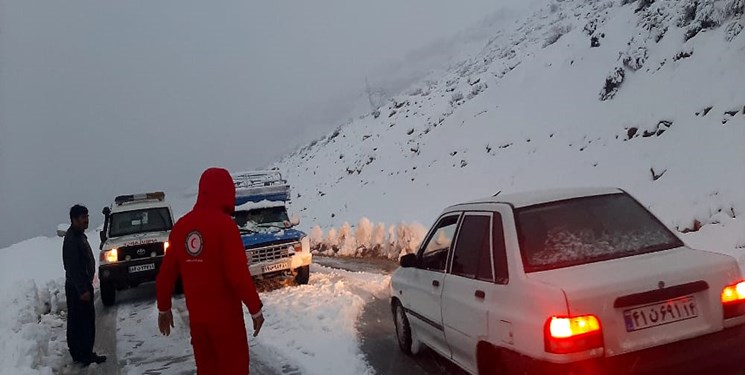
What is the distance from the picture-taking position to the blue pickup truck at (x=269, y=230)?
12.2 meters

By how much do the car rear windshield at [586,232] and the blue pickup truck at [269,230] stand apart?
28.1ft

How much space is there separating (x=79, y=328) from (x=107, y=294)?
5.10m

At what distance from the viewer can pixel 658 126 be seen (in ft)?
47.3

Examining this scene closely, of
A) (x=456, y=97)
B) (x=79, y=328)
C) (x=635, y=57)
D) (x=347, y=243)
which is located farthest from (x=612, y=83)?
(x=79, y=328)

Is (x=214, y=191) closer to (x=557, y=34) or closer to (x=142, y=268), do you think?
(x=142, y=268)

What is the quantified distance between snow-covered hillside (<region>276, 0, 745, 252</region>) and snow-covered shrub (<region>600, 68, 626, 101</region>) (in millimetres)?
46

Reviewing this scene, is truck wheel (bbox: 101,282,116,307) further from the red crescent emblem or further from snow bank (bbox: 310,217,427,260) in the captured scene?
the red crescent emblem

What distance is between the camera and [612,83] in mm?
18406

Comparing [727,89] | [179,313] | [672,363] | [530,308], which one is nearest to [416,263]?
[530,308]

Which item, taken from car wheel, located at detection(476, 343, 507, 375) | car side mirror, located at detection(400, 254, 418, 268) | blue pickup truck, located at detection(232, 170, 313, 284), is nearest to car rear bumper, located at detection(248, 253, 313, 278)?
blue pickup truck, located at detection(232, 170, 313, 284)

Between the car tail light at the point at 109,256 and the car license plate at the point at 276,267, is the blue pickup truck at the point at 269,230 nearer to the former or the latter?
the car license plate at the point at 276,267

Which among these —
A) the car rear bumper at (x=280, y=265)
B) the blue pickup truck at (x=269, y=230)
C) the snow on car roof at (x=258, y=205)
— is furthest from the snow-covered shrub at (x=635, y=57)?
the car rear bumper at (x=280, y=265)

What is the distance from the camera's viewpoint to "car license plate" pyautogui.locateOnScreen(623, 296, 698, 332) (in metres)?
3.44

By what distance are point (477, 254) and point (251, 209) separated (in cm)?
958
